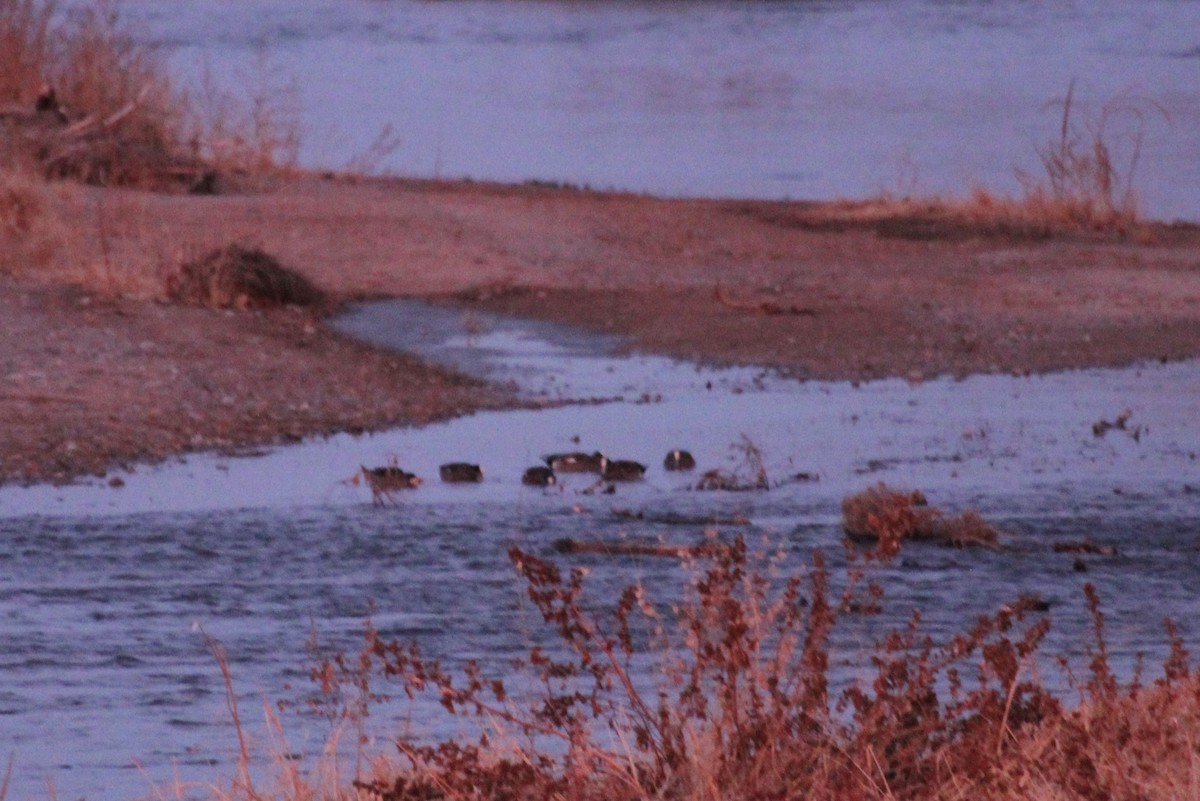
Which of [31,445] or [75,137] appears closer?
[31,445]

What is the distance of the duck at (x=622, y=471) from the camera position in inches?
348

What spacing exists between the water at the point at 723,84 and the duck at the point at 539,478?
1149 centimetres

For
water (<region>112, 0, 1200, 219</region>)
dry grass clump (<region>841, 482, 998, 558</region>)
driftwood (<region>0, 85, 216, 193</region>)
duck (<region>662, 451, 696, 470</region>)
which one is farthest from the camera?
water (<region>112, 0, 1200, 219</region>)

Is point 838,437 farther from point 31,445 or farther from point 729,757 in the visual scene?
point 729,757

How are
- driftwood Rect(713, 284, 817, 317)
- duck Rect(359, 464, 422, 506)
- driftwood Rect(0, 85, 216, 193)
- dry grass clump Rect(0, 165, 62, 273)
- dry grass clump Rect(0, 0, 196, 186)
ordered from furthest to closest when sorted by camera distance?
dry grass clump Rect(0, 0, 196, 186) → driftwood Rect(0, 85, 216, 193) → driftwood Rect(713, 284, 817, 317) → dry grass clump Rect(0, 165, 62, 273) → duck Rect(359, 464, 422, 506)

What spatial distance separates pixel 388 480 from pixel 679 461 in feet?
4.19

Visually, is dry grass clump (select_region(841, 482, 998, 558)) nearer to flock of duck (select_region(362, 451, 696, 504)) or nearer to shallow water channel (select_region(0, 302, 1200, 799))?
shallow water channel (select_region(0, 302, 1200, 799))

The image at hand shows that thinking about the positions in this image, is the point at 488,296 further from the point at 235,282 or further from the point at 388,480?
the point at 388,480

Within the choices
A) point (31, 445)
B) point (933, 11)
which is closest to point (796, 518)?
point (31, 445)

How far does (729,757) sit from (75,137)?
15723 mm

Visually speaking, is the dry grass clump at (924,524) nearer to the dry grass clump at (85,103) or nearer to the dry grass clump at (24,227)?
the dry grass clump at (24,227)

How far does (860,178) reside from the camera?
25922 millimetres

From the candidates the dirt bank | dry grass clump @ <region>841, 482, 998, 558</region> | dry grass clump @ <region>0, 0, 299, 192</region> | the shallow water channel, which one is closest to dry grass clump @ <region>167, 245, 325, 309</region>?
the dirt bank

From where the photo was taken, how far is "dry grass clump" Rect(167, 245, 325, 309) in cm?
1309
